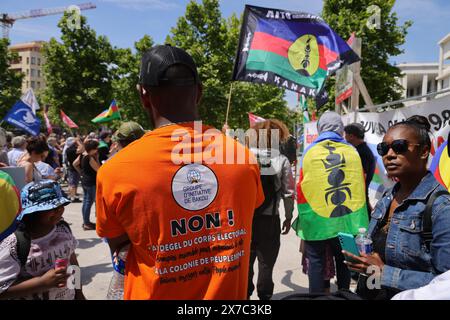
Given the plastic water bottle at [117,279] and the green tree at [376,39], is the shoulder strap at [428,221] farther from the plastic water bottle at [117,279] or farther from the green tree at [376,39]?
the green tree at [376,39]

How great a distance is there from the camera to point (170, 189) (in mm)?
1381

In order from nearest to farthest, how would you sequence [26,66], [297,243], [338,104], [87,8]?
[297,243] < [338,104] < [87,8] < [26,66]

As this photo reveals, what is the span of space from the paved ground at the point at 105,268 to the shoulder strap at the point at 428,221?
258cm

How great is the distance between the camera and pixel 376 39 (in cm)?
2236

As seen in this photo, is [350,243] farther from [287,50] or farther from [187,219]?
[287,50]

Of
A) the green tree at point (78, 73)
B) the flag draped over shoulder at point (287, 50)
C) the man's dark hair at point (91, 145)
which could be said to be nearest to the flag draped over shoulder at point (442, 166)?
the flag draped over shoulder at point (287, 50)

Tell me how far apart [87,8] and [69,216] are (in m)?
89.8

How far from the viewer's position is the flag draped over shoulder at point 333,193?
10.8 ft

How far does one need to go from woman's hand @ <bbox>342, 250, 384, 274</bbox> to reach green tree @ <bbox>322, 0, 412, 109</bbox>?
2092cm

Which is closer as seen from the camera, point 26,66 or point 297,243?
point 297,243

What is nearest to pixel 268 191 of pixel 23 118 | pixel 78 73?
pixel 23 118

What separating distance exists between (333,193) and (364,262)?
1.32 meters
